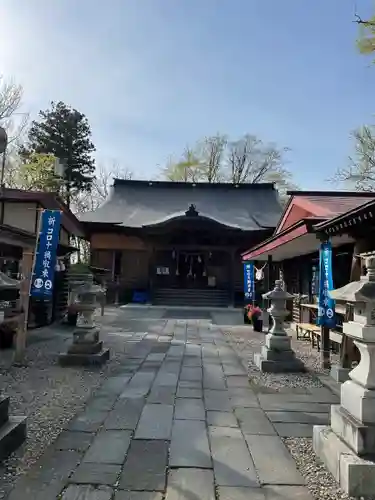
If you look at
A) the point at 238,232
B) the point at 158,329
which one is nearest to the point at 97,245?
the point at 238,232

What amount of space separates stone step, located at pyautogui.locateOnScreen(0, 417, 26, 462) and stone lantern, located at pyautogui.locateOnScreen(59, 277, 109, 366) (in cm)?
302

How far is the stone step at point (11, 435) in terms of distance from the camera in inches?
112

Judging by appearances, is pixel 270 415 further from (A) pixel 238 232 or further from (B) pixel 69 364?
(A) pixel 238 232

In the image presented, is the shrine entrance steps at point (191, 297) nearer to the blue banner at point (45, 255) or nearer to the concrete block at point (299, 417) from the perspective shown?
the blue banner at point (45, 255)

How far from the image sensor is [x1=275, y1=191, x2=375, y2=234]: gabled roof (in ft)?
25.7

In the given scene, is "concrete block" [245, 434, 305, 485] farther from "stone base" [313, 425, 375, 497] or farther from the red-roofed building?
the red-roofed building

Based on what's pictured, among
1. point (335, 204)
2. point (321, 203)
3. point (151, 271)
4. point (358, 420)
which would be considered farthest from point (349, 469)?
point (151, 271)

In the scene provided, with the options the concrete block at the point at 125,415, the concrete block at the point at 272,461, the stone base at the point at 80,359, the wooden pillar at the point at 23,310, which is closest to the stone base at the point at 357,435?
the concrete block at the point at 272,461

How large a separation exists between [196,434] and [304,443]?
96cm

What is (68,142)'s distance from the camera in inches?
1276

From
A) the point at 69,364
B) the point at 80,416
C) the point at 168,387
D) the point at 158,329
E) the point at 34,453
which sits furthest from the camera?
the point at 158,329

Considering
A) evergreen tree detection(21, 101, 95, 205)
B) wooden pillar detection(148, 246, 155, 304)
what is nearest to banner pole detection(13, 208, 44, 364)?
wooden pillar detection(148, 246, 155, 304)

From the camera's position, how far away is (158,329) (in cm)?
1101

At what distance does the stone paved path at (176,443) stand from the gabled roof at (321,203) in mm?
3790
